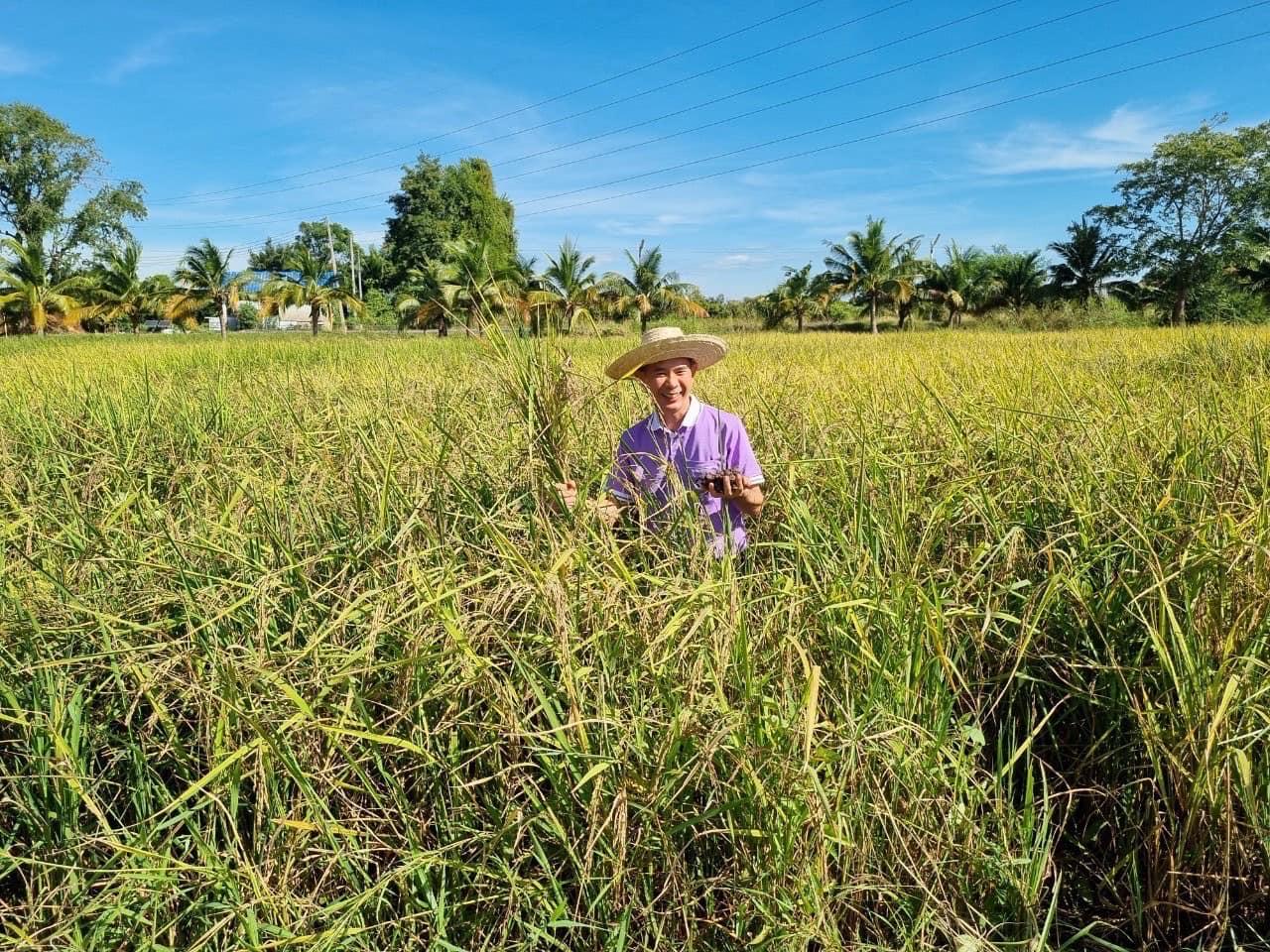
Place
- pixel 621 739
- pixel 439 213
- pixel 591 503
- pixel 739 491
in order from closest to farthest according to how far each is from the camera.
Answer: pixel 621 739, pixel 591 503, pixel 739 491, pixel 439 213


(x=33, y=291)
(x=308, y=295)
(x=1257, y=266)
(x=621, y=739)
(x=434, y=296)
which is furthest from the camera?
(x=308, y=295)

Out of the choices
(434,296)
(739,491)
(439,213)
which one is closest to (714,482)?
(739,491)

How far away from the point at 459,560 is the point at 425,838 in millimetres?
650

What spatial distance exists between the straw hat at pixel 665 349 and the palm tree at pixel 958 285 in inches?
1275

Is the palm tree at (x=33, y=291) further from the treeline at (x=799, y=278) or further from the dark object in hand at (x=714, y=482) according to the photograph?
the dark object in hand at (x=714, y=482)

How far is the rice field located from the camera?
115 cm

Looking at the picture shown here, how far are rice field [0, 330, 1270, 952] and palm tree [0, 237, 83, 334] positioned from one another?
33980 mm

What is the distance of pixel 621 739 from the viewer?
1.19 meters

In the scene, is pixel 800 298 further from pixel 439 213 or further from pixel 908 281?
pixel 439 213

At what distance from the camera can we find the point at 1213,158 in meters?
29.6

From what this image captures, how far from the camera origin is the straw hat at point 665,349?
2.13m

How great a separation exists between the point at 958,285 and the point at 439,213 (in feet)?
89.1

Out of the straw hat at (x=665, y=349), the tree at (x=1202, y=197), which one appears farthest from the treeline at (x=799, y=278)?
the straw hat at (x=665, y=349)

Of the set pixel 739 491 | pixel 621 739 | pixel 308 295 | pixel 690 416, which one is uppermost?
pixel 308 295
